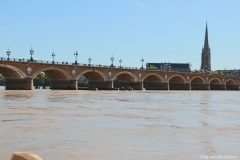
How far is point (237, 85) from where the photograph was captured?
168875mm

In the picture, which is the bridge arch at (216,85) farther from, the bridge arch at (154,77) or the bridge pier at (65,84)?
the bridge pier at (65,84)

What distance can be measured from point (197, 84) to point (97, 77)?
5767 centimetres

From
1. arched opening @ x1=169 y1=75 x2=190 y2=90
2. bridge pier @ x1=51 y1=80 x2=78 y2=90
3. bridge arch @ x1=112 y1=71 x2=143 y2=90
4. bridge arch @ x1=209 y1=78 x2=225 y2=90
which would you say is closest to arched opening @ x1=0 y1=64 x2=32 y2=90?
bridge pier @ x1=51 y1=80 x2=78 y2=90

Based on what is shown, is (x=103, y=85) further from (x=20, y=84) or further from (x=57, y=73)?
(x=20, y=84)

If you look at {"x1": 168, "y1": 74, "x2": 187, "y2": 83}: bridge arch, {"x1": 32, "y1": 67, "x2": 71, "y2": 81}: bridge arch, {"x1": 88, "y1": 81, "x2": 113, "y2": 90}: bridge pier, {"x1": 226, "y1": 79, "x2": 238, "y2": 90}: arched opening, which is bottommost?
{"x1": 226, "y1": 79, "x2": 238, "y2": 90}: arched opening

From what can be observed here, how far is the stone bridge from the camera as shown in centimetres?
7512

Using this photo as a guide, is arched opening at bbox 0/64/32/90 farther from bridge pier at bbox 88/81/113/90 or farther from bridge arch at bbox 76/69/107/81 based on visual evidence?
bridge pier at bbox 88/81/113/90

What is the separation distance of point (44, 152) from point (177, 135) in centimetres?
585

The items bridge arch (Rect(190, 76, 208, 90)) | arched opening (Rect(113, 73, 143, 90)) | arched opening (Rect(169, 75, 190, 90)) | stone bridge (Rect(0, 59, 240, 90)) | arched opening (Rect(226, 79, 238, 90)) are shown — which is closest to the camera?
stone bridge (Rect(0, 59, 240, 90))

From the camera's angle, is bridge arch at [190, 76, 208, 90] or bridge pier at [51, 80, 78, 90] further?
bridge arch at [190, 76, 208, 90]

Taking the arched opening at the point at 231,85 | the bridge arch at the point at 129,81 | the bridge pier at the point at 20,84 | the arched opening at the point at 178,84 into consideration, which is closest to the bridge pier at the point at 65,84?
the bridge pier at the point at 20,84

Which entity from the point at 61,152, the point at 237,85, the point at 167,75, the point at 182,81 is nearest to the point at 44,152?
the point at 61,152

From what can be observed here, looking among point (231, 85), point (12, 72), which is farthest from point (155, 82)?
point (12, 72)

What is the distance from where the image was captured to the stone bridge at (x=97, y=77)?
7512 cm
